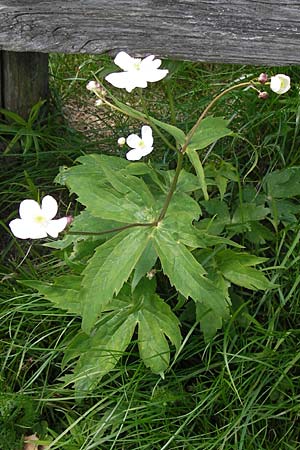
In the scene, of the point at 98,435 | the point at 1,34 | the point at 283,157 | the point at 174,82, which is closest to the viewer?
the point at 98,435

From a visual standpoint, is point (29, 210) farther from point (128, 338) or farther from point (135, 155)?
point (128, 338)

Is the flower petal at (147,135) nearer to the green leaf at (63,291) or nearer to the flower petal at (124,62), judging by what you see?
the flower petal at (124,62)

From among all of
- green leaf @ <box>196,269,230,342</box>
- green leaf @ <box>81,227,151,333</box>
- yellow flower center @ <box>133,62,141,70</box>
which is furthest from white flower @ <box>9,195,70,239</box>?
green leaf @ <box>196,269,230,342</box>

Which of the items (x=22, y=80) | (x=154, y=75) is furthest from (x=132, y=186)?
(x=22, y=80)

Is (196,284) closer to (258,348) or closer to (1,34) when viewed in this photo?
(258,348)

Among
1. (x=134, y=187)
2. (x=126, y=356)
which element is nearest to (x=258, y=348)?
(x=126, y=356)

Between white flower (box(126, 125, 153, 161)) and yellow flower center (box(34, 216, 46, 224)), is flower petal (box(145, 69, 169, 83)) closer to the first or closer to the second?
white flower (box(126, 125, 153, 161))

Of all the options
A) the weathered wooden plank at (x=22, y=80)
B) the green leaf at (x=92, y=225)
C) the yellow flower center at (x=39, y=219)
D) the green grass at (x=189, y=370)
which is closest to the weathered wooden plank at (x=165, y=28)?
the green grass at (x=189, y=370)
